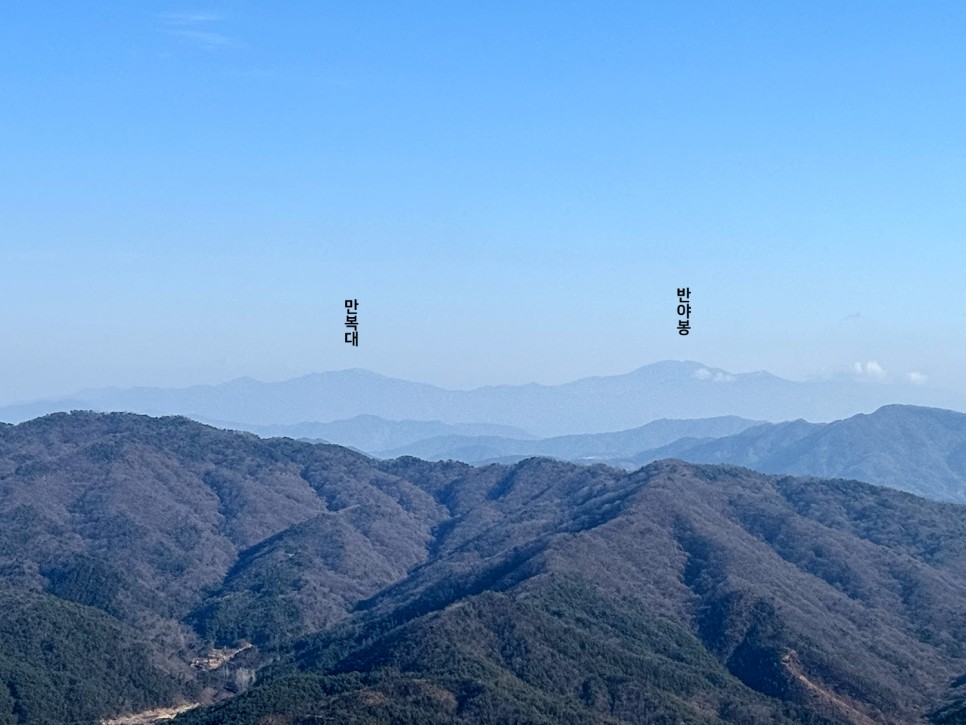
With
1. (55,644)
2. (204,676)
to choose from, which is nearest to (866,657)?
(204,676)

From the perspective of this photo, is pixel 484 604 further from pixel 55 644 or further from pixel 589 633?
pixel 55 644

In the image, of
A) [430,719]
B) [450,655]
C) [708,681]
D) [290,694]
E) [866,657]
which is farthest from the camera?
[866,657]

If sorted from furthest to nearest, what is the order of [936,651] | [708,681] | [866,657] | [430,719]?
[936,651] → [866,657] → [708,681] → [430,719]

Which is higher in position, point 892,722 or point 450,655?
point 450,655

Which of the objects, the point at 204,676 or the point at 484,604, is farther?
the point at 204,676

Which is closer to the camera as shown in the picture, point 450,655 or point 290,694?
point 290,694

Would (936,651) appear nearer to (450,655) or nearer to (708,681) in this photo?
(708,681)

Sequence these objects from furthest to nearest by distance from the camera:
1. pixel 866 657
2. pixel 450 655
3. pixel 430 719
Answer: pixel 866 657 → pixel 450 655 → pixel 430 719

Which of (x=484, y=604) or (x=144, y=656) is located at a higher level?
(x=484, y=604)

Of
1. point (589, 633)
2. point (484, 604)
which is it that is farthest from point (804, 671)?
point (484, 604)
